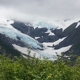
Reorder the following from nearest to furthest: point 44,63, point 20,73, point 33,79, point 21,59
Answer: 1. point 33,79
2. point 20,73
3. point 44,63
4. point 21,59

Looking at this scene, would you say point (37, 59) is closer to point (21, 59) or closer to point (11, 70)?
point (21, 59)

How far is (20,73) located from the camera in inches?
538

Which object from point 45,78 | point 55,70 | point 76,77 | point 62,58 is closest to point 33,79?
point 45,78

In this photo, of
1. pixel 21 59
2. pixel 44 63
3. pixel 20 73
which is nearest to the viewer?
pixel 20 73

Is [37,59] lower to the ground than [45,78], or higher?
higher

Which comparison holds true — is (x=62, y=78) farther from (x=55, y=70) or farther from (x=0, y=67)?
(x=0, y=67)

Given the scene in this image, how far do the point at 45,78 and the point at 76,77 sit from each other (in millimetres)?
1741

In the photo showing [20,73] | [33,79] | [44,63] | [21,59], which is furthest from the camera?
[21,59]

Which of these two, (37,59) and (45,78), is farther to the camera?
(37,59)

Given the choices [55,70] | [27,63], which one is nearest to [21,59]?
[27,63]

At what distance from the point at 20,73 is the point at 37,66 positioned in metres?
1.43

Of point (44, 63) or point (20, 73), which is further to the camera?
point (44, 63)

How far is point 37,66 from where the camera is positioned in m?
14.9

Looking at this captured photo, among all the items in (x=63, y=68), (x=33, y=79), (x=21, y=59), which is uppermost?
(x=21, y=59)
